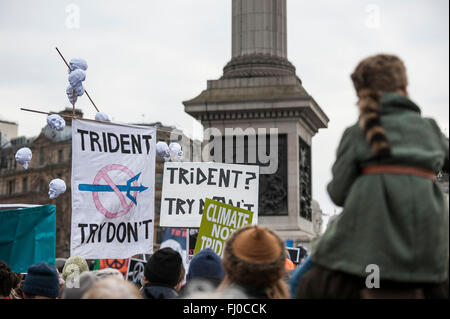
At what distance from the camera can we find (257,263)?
512cm

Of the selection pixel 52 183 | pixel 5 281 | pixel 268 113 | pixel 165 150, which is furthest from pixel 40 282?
pixel 268 113

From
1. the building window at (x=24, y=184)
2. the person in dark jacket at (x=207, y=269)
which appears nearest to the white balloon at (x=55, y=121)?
the person in dark jacket at (x=207, y=269)

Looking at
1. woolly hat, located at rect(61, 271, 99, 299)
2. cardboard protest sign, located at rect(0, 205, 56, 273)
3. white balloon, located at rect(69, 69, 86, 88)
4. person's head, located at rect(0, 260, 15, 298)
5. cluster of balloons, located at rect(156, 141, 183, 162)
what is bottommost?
woolly hat, located at rect(61, 271, 99, 299)

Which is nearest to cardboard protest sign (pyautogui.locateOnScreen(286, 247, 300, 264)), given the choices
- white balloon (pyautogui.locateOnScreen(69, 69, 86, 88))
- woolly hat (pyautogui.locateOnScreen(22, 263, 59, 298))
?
white balloon (pyautogui.locateOnScreen(69, 69, 86, 88))

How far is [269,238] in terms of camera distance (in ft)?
17.0

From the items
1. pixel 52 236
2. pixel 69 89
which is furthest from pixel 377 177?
pixel 69 89

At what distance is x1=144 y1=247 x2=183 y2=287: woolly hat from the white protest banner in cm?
325

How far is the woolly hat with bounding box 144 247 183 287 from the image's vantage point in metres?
7.23

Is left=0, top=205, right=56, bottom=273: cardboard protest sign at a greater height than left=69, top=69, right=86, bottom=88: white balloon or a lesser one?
lesser

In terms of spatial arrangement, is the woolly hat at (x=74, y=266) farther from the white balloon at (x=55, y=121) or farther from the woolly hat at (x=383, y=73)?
the woolly hat at (x=383, y=73)

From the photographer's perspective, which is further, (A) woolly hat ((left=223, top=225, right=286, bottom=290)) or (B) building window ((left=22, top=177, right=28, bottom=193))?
(B) building window ((left=22, top=177, right=28, bottom=193))

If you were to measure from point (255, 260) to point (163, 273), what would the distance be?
2.19 meters

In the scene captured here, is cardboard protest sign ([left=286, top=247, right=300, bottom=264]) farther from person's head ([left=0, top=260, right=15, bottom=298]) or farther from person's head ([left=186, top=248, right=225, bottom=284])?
person's head ([left=186, top=248, right=225, bottom=284])

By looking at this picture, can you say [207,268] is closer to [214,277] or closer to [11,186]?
[214,277]
